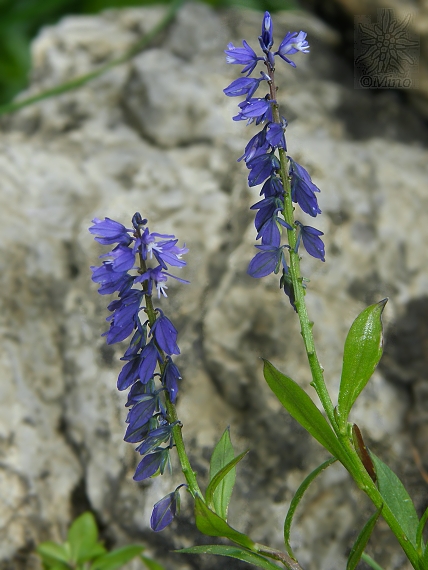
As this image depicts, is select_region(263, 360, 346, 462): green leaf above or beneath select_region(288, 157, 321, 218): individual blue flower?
beneath

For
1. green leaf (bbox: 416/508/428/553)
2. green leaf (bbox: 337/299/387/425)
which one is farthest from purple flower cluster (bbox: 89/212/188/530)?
green leaf (bbox: 416/508/428/553)

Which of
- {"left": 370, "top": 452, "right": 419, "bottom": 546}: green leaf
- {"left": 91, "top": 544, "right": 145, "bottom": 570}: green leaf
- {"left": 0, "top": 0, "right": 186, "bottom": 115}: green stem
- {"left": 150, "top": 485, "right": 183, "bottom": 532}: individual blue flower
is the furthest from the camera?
{"left": 0, "top": 0, "right": 186, "bottom": 115}: green stem

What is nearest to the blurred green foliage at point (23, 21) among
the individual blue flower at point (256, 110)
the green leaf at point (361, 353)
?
the individual blue flower at point (256, 110)

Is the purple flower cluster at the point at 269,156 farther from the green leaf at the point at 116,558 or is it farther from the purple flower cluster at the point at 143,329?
the green leaf at the point at 116,558

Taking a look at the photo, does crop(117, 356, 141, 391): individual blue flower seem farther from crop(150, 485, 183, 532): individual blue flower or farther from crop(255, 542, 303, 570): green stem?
crop(255, 542, 303, 570): green stem

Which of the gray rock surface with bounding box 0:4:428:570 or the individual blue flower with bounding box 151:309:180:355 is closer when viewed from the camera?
the individual blue flower with bounding box 151:309:180:355

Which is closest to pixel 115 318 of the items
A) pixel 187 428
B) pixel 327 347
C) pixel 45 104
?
pixel 187 428
